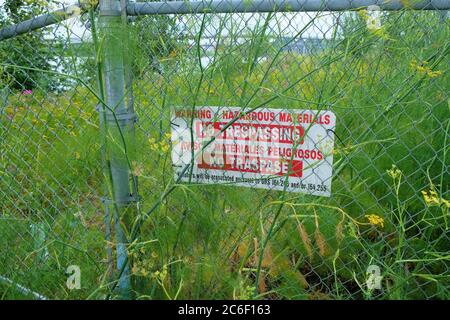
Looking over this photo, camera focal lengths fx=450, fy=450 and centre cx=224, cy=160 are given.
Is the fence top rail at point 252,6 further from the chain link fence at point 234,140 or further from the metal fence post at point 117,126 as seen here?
the metal fence post at point 117,126

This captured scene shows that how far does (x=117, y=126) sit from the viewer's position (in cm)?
182

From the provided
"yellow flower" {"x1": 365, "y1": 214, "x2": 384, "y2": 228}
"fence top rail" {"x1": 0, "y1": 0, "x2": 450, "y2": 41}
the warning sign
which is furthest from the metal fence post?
"yellow flower" {"x1": 365, "y1": 214, "x2": 384, "y2": 228}

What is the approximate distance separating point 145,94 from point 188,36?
37 cm

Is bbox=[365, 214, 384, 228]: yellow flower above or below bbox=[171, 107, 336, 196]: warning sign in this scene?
below

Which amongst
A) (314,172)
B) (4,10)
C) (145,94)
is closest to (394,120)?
(314,172)

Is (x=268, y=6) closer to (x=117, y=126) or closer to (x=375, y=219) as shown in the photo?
(x=117, y=126)

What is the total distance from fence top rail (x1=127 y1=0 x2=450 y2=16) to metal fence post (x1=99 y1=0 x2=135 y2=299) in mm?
153

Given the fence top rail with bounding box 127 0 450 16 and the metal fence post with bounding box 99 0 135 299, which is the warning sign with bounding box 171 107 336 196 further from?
the fence top rail with bounding box 127 0 450 16

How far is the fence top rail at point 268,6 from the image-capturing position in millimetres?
1515

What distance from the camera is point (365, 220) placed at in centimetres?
222

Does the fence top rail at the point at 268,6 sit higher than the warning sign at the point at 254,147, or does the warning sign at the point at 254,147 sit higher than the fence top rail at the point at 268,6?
the fence top rail at the point at 268,6

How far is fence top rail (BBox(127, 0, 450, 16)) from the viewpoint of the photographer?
1.51 meters

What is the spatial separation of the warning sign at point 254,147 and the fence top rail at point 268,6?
386 millimetres

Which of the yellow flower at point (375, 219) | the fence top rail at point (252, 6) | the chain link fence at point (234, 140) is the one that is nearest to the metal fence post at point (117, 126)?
the chain link fence at point (234, 140)
